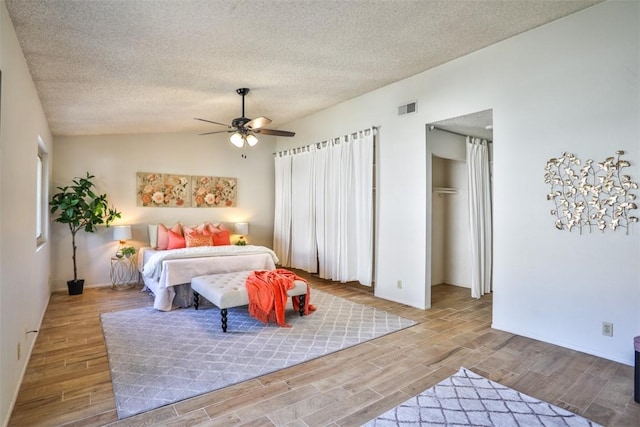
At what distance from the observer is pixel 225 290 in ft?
12.4

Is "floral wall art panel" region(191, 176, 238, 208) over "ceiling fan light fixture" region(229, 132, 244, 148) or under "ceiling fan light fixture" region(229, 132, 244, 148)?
under

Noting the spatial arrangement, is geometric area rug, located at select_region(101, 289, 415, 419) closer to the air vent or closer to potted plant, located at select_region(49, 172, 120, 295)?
potted plant, located at select_region(49, 172, 120, 295)

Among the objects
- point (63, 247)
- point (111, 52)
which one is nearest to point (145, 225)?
point (63, 247)

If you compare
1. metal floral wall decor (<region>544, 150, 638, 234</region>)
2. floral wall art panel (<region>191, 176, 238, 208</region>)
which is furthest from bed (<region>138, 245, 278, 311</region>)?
metal floral wall decor (<region>544, 150, 638, 234</region>)

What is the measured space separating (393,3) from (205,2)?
4.80 feet

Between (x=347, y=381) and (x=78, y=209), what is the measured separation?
16.0 feet

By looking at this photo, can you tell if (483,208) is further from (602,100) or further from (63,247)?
(63,247)

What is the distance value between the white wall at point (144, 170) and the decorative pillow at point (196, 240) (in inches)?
39.1

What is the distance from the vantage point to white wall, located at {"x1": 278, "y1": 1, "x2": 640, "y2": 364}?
2.98 meters

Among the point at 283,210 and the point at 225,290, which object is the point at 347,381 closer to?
the point at 225,290

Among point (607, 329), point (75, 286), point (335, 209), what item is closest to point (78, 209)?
point (75, 286)

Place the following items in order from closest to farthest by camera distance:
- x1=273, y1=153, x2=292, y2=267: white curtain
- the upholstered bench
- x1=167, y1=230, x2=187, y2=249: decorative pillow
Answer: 1. the upholstered bench
2. x1=167, y1=230, x2=187, y2=249: decorative pillow
3. x1=273, y1=153, x2=292, y2=267: white curtain

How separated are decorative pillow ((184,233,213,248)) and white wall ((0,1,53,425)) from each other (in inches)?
98.8

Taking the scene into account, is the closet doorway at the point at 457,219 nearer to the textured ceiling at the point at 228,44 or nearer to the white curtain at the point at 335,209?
the white curtain at the point at 335,209
